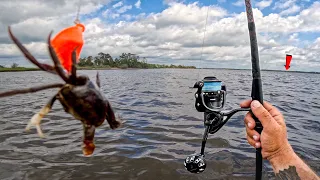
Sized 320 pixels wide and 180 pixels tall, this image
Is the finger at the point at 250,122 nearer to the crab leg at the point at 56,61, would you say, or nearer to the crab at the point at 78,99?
Answer: the crab at the point at 78,99

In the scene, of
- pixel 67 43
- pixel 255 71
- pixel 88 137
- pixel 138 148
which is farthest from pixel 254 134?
pixel 138 148

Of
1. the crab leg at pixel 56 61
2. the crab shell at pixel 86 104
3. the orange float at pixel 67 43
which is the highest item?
the orange float at pixel 67 43

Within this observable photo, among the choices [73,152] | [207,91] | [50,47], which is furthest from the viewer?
[73,152]

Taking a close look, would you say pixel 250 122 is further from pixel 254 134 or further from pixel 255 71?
pixel 255 71

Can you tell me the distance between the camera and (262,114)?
288 centimetres

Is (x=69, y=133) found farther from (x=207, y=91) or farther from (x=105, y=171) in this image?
(x=207, y=91)

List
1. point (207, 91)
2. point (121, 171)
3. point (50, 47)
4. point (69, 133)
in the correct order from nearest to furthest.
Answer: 1. point (50, 47)
2. point (207, 91)
3. point (121, 171)
4. point (69, 133)

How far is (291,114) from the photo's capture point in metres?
12.2

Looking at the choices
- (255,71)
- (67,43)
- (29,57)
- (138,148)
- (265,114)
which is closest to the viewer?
(29,57)

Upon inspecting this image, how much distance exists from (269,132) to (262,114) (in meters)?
0.21

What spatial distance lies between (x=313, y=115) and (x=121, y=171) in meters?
9.90

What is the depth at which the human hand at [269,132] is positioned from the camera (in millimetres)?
2877

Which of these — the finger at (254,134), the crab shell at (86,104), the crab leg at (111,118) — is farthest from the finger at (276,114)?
the crab shell at (86,104)

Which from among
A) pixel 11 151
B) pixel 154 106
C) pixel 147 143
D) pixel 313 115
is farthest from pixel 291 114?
pixel 11 151
